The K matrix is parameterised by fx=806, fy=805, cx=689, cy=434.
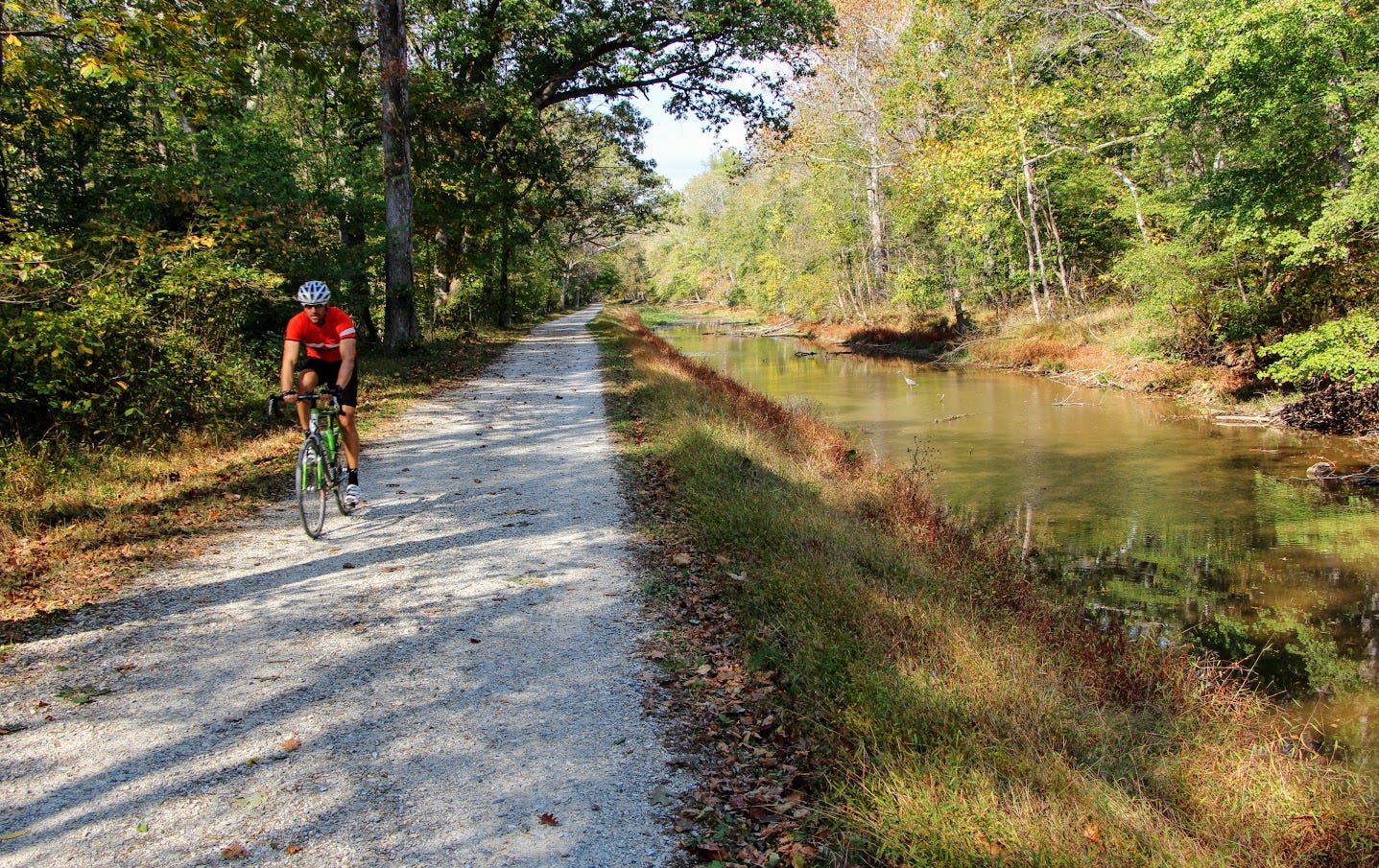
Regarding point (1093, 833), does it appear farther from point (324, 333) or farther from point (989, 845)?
point (324, 333)

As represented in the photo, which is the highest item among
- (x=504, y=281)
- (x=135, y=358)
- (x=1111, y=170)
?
(x=1111, y=170)

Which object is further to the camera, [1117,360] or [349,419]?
[1117,360]

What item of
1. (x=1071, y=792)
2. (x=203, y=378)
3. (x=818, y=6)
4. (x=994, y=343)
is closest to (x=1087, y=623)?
(x=1071, y=792)

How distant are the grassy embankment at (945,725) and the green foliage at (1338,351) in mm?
9720

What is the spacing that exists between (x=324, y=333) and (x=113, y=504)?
2642mm

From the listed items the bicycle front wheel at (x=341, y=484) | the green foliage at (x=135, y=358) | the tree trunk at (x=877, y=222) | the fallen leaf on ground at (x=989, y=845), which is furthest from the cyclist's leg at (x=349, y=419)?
the tree trunk at (x=877, y=222)

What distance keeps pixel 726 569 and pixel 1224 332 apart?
1641cm

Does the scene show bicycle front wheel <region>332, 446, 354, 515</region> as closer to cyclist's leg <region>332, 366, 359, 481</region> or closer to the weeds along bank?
cyclist's leg <region>332, 366, 359, 481</region>

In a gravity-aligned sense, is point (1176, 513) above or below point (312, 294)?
below

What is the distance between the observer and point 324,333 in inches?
278

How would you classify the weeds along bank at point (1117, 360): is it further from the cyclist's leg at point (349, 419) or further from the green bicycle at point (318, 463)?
the green bicycle at point (318, 463)

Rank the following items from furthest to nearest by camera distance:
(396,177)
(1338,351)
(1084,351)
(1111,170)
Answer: (1084,351) < (1111,170) < (396,177) < (1338,351)

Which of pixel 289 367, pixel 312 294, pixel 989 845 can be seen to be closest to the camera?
pixel 989 845

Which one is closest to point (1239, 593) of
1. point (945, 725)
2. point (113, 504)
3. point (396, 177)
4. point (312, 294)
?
point (945, 725)
